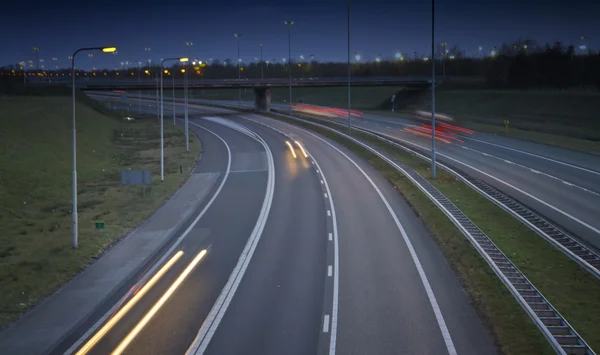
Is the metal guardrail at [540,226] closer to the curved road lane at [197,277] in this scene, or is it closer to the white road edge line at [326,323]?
the white road edge line at [326,323]

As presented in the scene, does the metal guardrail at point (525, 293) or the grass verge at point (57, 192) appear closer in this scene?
the metal guardrail at point (525, 293)

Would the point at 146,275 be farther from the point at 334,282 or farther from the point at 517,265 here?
the point at 517,265

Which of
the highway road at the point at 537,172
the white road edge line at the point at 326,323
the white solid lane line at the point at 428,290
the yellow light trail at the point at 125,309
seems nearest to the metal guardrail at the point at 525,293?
the white solid lane line at the point at 428,290

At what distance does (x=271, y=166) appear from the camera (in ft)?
139

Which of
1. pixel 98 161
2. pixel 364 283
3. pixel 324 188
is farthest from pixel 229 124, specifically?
pixel 364 283

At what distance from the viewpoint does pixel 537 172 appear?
123 feet

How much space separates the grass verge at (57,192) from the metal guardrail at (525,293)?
44.8ft

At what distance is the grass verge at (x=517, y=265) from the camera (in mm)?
13695

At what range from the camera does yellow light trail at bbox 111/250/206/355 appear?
13.7 metres

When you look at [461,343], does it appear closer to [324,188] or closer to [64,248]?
[64,248]

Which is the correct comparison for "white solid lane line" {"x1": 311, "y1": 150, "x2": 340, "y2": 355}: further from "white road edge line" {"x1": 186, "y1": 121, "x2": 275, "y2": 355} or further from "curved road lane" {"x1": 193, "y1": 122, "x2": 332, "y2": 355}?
"white road edge line" {"x1": 186, "y1": 121, "x2": 275, "y2": 355}

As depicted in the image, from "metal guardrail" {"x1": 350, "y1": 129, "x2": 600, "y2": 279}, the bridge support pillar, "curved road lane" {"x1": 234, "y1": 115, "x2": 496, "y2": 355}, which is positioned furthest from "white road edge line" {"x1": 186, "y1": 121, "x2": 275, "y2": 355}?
the bridge support pillar

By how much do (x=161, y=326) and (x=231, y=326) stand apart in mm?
1826

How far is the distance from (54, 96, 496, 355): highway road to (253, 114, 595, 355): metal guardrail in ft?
4.48
